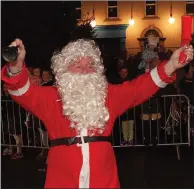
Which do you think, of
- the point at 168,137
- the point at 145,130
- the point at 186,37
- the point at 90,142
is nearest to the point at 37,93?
Result: the point at 90,142

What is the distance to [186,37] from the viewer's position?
3104mm

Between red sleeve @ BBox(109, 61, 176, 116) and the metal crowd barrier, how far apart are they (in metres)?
4.06

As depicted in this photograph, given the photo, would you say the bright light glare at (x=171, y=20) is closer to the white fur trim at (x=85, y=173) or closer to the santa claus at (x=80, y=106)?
the santa claus at (x=80, y=106)

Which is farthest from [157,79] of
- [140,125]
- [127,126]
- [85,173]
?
[140,125]

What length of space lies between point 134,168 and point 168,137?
4.76 ft

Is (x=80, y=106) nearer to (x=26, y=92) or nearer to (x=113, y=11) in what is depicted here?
(x=26, y=92)

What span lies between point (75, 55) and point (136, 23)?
28667mm

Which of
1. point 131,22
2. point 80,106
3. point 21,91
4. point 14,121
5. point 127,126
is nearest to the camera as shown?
point 21,91

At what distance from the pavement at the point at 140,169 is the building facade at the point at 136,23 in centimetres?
2329

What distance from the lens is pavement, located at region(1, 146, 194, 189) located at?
6004mm

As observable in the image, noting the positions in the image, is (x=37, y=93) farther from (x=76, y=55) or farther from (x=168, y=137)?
(x=168, y=137)

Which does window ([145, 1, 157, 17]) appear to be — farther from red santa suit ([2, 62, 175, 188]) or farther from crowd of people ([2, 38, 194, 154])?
red santa suit ([2, 62, 175, 188])

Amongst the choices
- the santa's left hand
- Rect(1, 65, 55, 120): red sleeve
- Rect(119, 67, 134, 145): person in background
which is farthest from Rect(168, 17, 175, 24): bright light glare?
Rect(1, 65, 55, 120): red sleeve

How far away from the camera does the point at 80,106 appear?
3.30 m
